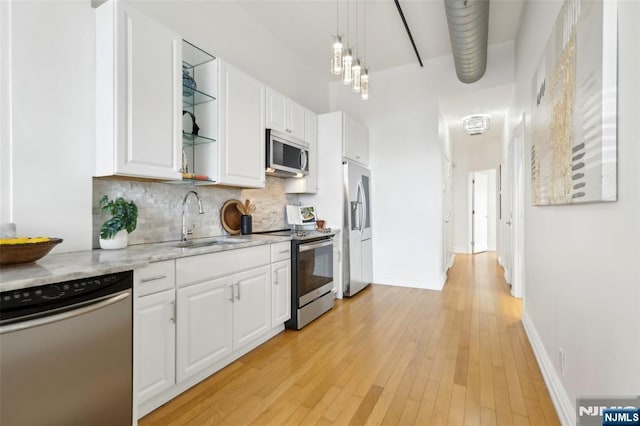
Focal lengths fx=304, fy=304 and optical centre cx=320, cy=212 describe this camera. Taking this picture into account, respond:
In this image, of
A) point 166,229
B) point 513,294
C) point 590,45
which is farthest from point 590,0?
point 513,294

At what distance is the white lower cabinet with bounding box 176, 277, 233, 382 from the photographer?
187cm

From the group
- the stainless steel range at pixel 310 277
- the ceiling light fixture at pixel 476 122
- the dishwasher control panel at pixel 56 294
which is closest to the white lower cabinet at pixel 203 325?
the dishwasher control panel at pixel 56 294

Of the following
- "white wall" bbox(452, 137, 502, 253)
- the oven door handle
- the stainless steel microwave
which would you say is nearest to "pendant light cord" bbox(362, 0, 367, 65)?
the stainless steel microwave

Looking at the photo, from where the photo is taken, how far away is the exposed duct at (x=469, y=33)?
256 cm

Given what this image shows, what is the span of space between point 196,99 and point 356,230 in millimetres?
2511

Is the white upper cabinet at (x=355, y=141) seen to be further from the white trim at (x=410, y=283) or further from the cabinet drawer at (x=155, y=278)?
the cabinet drawer at (x=155, y=278)

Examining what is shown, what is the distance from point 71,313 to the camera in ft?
4.03

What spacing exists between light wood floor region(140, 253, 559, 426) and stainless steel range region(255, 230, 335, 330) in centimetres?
14

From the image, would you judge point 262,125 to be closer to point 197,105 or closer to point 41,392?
point 197,105

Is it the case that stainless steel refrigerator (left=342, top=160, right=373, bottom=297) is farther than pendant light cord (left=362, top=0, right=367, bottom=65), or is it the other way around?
stainless steel refrigerator (left=342, top=160, right=373, bottom=297)

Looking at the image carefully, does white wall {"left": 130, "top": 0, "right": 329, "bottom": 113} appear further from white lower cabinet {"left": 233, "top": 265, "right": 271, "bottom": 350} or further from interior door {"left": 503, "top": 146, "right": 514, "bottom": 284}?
interior door {"left": 503, "top": 146, "right": 514, "bottom": 284}

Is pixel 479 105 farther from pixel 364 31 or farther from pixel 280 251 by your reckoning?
pixel 280 251

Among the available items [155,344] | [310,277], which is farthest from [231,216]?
[155,344]

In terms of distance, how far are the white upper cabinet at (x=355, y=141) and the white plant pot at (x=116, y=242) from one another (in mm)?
2707
